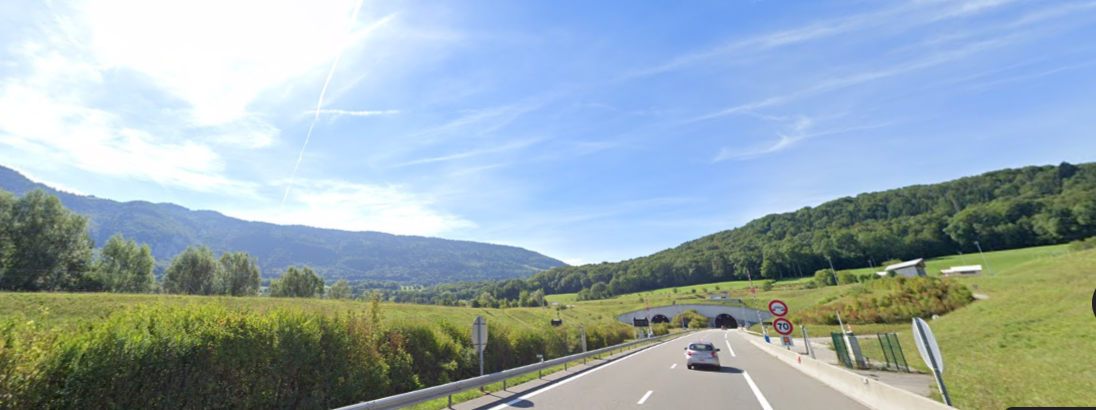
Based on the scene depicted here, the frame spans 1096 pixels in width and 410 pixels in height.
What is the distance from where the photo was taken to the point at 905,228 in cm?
13475

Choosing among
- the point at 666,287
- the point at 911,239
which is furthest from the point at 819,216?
the point at 666,287

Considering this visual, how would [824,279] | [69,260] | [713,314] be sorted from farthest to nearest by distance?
[713,314]
[824,279]
[69,260]

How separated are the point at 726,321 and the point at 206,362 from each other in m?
124

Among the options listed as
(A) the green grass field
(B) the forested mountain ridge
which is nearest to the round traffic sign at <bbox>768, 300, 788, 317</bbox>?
(A) the green grass field

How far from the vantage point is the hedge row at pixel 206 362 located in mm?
6672

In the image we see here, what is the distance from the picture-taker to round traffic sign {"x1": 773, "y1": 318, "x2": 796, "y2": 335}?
19391 millimetres


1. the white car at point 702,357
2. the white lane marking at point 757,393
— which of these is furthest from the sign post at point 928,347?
the white car at point 702,357

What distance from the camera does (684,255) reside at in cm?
19388

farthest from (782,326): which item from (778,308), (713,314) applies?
(713,314)

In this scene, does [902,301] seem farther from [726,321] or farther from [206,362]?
[726,321]

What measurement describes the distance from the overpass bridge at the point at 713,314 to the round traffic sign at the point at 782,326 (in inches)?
3358

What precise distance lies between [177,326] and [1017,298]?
172 ft

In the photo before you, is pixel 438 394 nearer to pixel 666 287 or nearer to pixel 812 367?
pixel 812 367

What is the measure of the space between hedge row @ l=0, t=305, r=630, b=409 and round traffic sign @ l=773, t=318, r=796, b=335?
17134 millimetres
